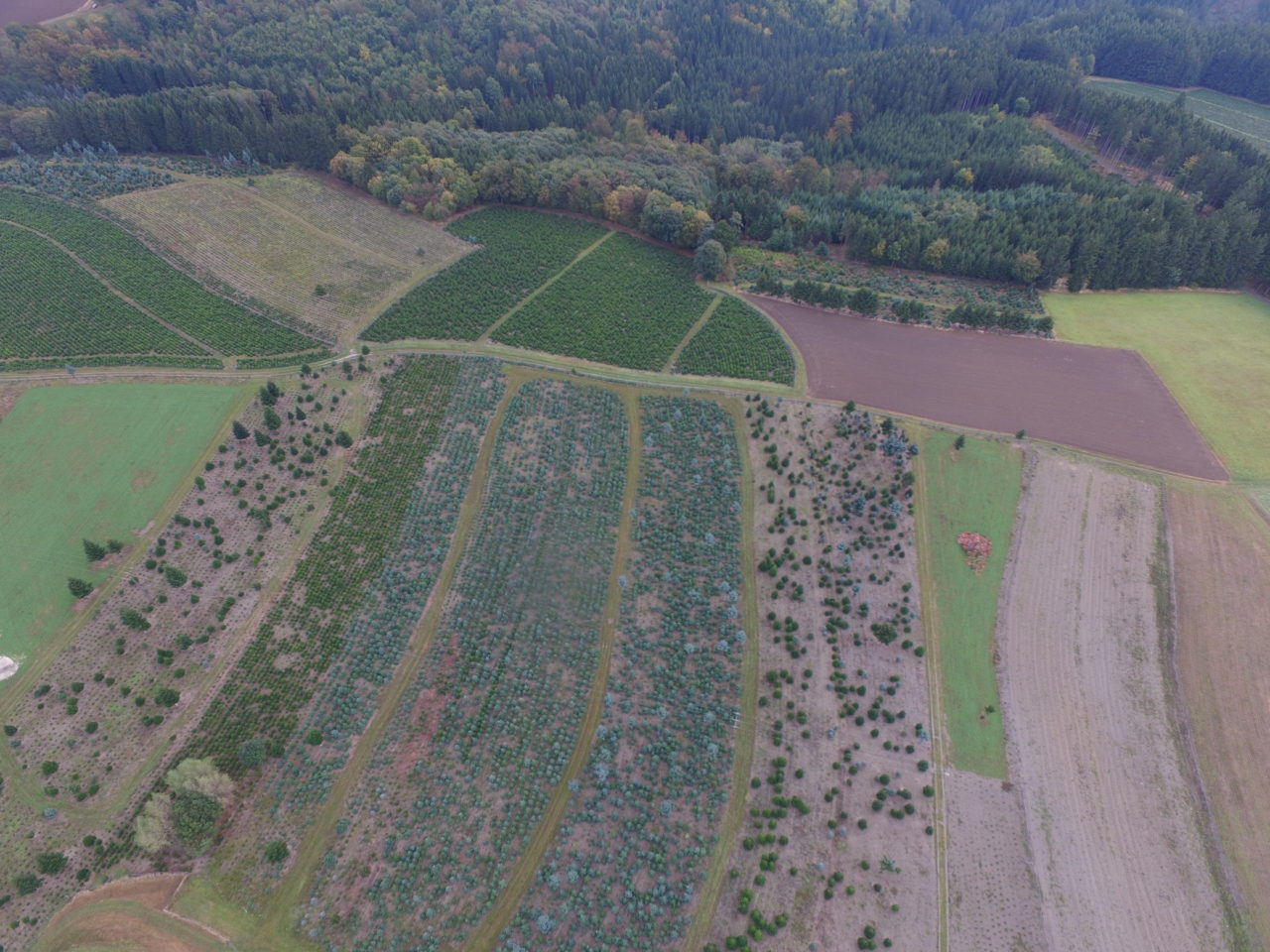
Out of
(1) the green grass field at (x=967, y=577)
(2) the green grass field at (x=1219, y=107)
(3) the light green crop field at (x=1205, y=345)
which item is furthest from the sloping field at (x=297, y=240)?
(2) the green grass field at (x=1219, y=107)

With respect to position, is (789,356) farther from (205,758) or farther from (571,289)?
(205,758)

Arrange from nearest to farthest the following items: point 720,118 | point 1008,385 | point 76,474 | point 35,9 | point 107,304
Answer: point 76,474, point 1008,385, point 107,304, point 35,9, point 720,118

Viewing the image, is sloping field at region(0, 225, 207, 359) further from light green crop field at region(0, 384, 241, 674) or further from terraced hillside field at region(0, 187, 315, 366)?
light green crop field at region(0, 384, 241, 674)

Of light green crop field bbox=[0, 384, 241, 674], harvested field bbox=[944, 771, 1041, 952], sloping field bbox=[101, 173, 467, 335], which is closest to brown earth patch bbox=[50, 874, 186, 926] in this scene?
light green crop field bbox=[0, 384, 241, 674]

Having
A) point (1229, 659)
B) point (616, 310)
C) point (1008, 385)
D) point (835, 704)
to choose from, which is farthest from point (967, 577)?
point (616, 310)

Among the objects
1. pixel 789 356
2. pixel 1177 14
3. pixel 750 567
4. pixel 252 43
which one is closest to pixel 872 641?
pixel 750 567

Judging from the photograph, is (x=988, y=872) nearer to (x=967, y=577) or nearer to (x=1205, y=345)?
(x=967, y=577)
